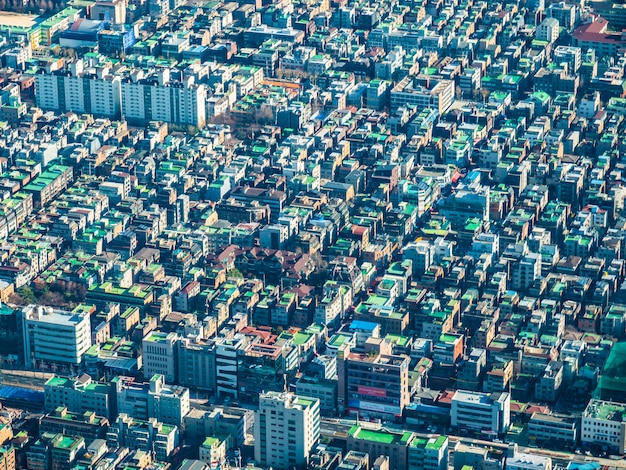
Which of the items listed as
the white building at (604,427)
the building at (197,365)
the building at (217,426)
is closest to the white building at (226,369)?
the building at (197,365)

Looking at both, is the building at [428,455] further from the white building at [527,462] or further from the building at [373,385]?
the building at [373,385]

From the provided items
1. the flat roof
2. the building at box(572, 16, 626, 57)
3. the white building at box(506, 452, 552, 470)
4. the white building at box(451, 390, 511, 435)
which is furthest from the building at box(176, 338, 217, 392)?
the flat roof

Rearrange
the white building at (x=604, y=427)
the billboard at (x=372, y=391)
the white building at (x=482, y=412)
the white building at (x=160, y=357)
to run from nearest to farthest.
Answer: the white building at (x=604, y=427) → the white building at (x=482, y=412) → the billboard at (x=372, y=391) → the white building at (x=160, y=357)

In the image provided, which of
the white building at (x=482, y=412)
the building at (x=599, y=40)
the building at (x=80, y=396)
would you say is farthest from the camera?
the building at (x=599, y=40)

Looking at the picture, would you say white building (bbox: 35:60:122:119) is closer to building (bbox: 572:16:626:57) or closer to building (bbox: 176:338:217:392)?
building (bbox: 572:16:626:57)

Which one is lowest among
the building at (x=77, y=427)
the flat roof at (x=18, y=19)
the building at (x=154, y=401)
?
the building at (x=77, y=427)
